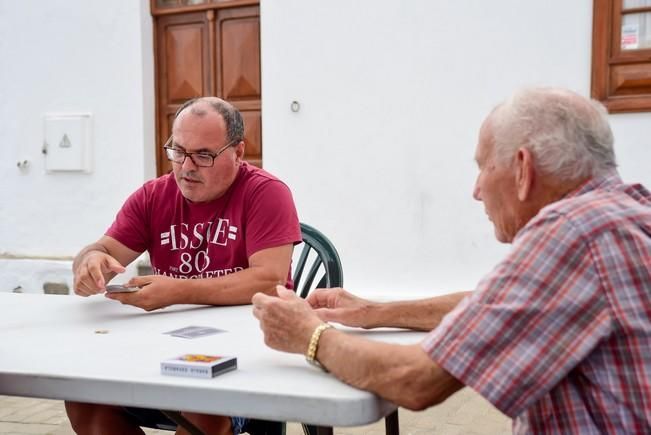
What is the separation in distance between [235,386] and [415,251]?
4029 mm

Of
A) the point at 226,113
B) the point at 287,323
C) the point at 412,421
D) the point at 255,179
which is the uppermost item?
the point at 226,113

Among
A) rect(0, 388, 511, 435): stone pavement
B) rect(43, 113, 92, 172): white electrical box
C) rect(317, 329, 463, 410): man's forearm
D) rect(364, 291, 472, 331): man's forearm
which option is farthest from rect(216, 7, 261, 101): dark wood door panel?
rect(317, 329, 463, 410): man's forearm

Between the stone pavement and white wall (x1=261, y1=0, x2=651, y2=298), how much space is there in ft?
4.04

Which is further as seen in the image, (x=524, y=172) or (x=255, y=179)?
(x=255, y=179)

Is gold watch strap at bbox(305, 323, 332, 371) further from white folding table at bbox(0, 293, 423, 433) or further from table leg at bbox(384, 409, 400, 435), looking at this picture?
table leg at bbox(384, 409, 400, 435)

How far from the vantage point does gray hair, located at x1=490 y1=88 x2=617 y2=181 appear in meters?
1.41

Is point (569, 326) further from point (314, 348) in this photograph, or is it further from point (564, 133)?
point (314, 348)

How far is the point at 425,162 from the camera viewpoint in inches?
207

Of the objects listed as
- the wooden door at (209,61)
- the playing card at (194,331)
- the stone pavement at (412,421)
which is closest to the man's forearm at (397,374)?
the playing card at (194,331)

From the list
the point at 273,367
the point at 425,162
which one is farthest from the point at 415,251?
the point at 273,367

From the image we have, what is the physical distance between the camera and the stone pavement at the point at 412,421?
379cm

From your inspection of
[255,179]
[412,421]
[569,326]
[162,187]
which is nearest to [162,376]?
[569,326]

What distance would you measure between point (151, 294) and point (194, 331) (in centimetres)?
36

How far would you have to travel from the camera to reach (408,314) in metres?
1.95
